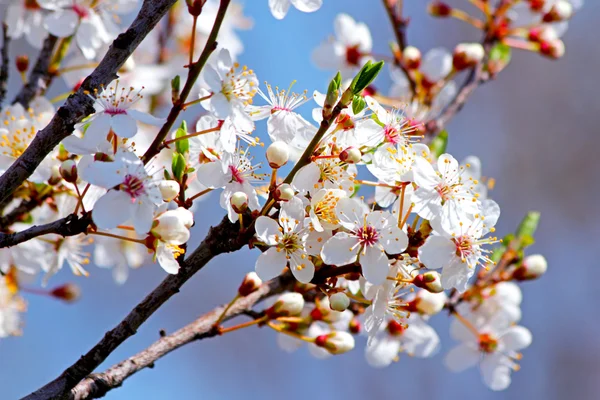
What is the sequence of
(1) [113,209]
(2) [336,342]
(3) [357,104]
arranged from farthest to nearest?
(2) [336,342] < (3) [357,104] < (1) [113,209]

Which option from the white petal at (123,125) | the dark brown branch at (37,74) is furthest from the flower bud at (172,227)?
the dark brown branch at (37,74)

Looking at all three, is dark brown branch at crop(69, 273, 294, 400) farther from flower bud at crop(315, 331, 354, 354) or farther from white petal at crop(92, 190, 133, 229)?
white petal at crop(92, 190, 133, 229)

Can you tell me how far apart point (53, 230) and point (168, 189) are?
0.55 ft

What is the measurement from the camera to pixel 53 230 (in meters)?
1.04

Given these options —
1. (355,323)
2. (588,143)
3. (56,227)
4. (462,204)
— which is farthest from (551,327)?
(56,227)

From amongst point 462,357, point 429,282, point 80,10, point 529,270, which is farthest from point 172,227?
point 462,357

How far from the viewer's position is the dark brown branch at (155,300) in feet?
3.63

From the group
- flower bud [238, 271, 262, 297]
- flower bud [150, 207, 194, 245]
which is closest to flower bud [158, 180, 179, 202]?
flower bud [150, 207, 194, 245]

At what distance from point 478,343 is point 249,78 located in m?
1.08

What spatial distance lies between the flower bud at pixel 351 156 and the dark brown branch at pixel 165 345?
17.7 inches

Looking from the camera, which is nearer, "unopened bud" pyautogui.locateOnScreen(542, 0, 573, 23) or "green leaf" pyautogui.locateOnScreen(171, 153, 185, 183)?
"green leaf" pyautogui.locateOnScreen(171, 153, 185, 183)

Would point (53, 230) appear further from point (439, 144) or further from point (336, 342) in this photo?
point (439, 144)

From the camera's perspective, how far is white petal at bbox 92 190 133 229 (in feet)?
3.25

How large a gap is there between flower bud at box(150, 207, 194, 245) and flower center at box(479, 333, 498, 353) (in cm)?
108
